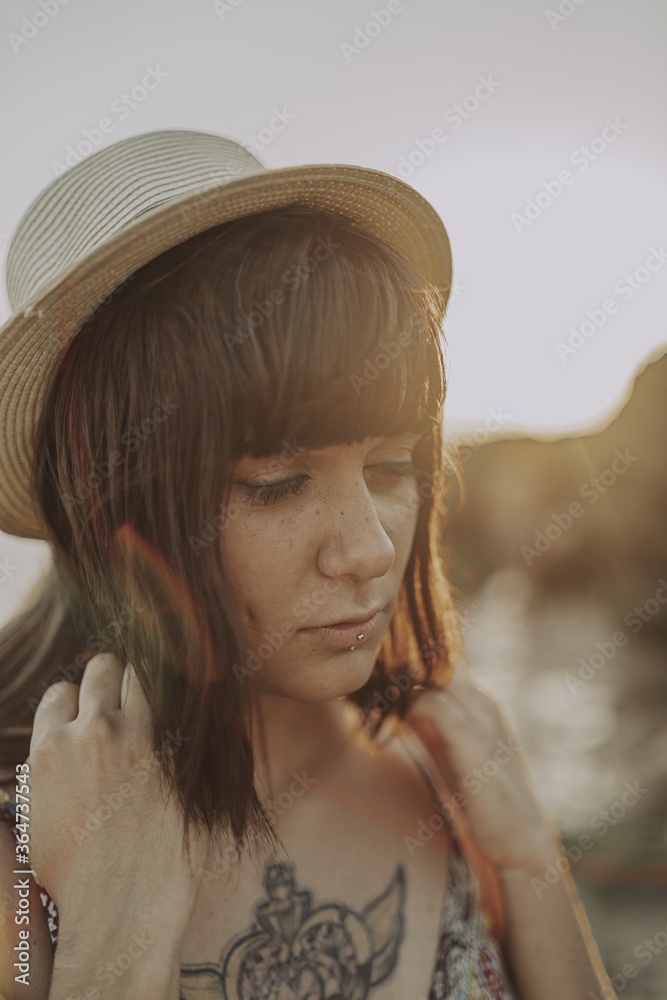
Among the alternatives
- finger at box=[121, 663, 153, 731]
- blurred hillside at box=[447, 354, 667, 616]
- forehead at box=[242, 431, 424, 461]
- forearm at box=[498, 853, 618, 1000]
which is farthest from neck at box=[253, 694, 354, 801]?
blurred hillside at box=[447, 354, 667, 616]

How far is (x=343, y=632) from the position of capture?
147cm

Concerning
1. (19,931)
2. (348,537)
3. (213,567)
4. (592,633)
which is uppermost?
(348,537)

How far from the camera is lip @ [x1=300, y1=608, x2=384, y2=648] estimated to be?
4.75 ft

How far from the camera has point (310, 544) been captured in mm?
1392

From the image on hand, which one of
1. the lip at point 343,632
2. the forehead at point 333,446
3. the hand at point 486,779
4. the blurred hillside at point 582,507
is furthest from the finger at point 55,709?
the blurred hillside at point 582,507

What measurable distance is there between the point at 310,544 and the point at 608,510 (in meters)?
7.35

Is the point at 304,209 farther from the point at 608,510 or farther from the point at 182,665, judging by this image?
the point at 608,510

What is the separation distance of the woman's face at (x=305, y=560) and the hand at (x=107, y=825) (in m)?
0.27

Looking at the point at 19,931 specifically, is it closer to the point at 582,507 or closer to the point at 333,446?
the point at 333,446

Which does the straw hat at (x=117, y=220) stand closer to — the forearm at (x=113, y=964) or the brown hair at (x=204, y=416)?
the brown hair at (x=204, y=416)

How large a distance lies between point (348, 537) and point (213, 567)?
0.25 m

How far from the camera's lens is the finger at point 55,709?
4.77 feet

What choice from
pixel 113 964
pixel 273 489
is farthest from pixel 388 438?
pixel 113 964

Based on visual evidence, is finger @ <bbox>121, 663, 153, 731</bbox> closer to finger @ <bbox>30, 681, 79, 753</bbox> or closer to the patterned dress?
finger @ <bbox>30, 681, 79, 753</bbox>
